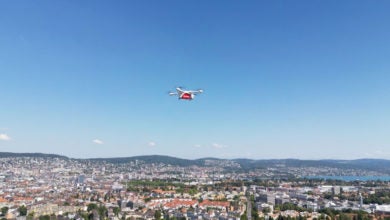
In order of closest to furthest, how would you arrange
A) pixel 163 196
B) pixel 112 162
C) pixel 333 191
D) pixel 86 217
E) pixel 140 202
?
pixel 86 217 → pixel 140 202 → pixel 163 196 → pixel 333 191 → pixel 112 162

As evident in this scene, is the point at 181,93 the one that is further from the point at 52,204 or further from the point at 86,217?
the point at 52,204

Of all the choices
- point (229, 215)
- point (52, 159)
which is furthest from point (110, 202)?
point (52, 159)

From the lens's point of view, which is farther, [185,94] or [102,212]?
[102,212]

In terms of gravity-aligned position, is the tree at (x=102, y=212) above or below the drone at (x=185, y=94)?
below

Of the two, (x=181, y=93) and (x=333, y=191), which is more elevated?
(x=181, y=93)

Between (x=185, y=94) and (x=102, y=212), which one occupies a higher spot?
(x=185, y=94)

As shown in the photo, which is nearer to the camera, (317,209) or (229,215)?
(229,215)

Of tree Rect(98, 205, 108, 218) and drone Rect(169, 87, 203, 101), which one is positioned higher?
drone Rect(169, 87, 203, 101)

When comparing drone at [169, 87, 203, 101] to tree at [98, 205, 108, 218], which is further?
tree at [98, 205, 108, 218]

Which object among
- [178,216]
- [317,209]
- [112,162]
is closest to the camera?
[178,216]

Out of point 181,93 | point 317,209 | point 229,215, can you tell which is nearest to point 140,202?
point 229,215

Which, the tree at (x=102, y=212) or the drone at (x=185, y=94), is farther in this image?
the tree at (x=102, y=212)
